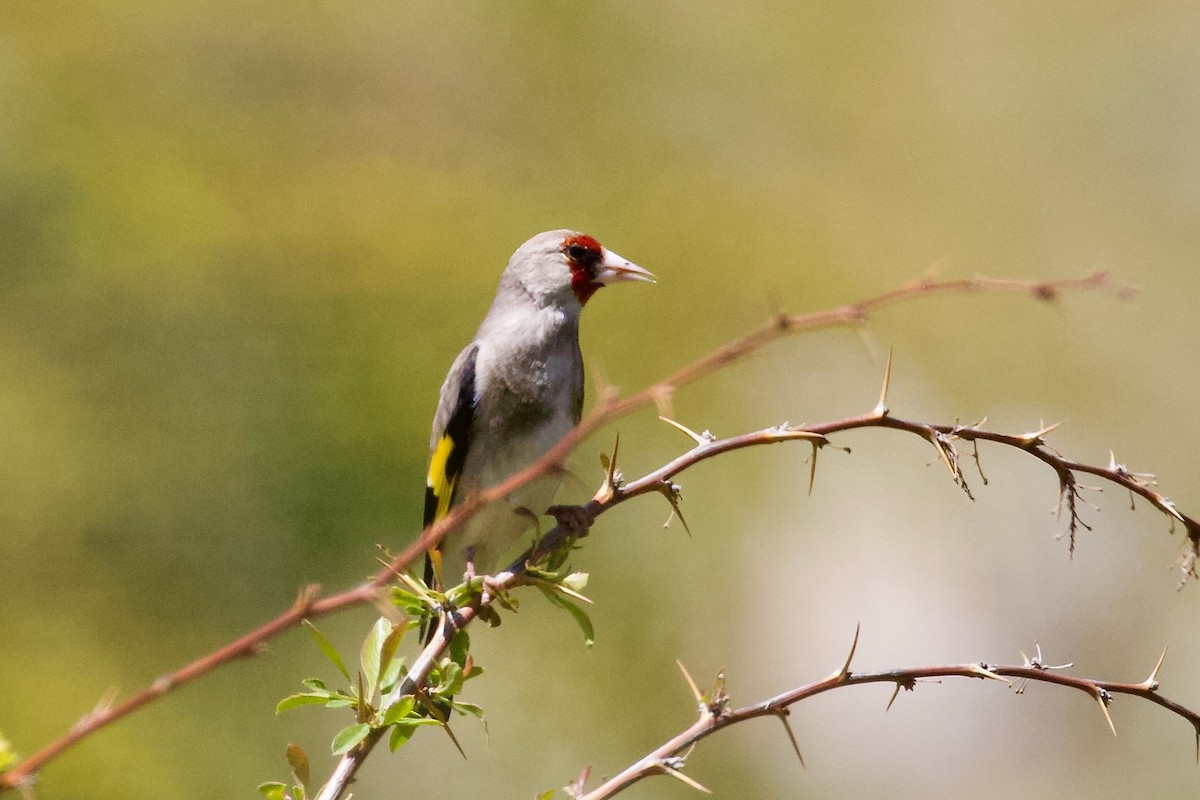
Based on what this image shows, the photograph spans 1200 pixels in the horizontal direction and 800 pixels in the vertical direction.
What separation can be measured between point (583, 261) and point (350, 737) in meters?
2.12

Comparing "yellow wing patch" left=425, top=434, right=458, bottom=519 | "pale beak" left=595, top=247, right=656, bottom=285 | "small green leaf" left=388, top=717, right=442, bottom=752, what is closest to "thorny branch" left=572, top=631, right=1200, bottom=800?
"small green leaf" left=388, top=717, right=442, bottom=752

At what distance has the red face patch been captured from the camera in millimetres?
3584

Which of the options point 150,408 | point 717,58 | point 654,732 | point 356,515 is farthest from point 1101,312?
point 150,408

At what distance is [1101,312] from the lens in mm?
8273

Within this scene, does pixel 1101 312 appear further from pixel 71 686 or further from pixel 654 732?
pixel 71 686

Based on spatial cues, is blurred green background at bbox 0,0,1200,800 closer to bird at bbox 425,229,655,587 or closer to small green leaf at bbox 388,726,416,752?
bird at bbox 425,229,655,587

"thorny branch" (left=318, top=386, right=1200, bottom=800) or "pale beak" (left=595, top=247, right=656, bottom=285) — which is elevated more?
"pale beak" (left=595, top=247, right=656, bottom=285)

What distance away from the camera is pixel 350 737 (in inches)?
65.6

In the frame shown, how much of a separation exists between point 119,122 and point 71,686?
4008 millimetres

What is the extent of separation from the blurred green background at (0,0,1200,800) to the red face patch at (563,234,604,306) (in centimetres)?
79

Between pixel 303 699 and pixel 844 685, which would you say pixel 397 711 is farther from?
pixel 844 685

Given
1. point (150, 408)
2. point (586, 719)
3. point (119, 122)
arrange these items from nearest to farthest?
point (586, 719)
point (150, 408)
point (119, 122)

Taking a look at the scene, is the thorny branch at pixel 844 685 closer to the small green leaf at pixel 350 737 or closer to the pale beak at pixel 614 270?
the small green leaf at pixel 350 737

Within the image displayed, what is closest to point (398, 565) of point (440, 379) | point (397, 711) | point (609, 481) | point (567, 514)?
point (397, 711)
